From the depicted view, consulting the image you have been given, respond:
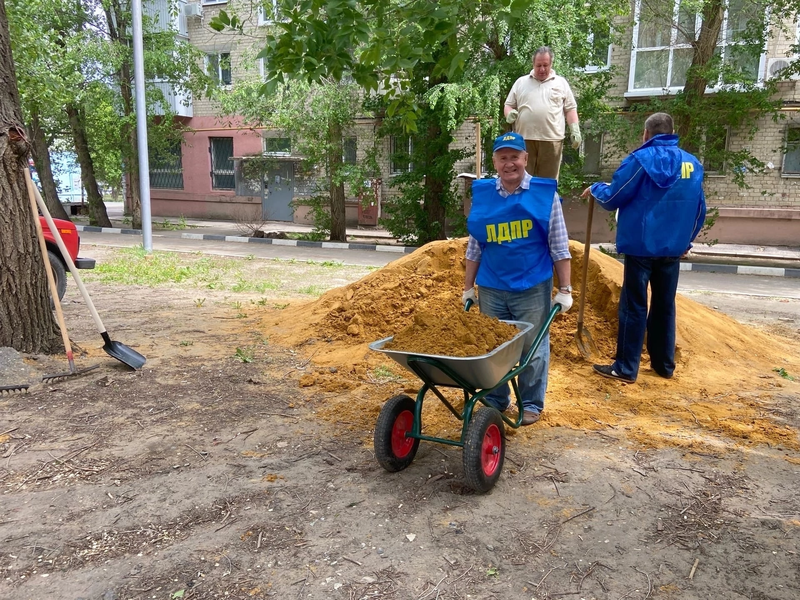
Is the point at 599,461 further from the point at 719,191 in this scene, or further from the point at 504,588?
the point at 719,191

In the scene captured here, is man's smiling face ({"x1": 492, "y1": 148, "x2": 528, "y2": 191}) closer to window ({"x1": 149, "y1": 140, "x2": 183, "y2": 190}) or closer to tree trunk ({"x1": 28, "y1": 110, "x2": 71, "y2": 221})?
tree trunk ({"x1": 28, "y1": 110, "x2": 71, "y2": 221})

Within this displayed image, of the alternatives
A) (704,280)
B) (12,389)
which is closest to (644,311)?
(12,389)

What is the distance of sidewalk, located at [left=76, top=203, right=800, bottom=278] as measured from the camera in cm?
1283

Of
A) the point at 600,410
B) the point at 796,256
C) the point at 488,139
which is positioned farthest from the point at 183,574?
the point at 796,256

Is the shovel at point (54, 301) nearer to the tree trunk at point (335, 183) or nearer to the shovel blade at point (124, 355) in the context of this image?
the shovel blade at point (124, 355)

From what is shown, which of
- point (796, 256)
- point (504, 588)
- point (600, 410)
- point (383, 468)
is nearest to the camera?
point (504, 588)

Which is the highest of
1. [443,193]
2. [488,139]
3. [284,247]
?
[488,139]

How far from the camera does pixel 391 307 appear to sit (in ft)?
21.0

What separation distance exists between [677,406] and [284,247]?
12.8 metres

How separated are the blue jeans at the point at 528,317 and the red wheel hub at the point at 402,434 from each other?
2.40 feet

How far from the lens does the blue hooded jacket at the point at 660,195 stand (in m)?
4.71

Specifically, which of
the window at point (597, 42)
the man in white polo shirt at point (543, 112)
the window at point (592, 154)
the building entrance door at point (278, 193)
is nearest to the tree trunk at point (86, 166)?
the building entrance door at point (278, 193)

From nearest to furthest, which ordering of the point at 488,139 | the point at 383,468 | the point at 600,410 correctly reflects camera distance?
1. the point at 383,468
2. the point at 600,410
3. the point at 488,139

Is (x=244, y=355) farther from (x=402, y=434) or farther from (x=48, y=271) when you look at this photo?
(x=402, y=434)
